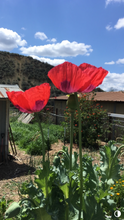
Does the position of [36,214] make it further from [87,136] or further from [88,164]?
[87,136]

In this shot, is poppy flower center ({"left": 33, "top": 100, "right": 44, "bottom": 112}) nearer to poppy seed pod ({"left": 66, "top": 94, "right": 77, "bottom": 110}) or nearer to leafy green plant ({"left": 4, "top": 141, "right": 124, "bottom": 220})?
poppy seed pod ({"left": 66, "top": 94, "right": 77, "bottom": 110})

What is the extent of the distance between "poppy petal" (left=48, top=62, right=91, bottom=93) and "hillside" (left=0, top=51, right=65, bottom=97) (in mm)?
34733

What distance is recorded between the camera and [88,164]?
A: 1.18 m

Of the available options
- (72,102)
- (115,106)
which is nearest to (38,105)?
(72,102)

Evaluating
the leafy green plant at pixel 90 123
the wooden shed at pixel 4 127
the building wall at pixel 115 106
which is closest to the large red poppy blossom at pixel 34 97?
the wooden shed at pixel 4 127

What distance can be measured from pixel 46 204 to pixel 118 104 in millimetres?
10435

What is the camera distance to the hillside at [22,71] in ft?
121

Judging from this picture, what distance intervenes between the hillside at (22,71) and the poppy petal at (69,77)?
114ft

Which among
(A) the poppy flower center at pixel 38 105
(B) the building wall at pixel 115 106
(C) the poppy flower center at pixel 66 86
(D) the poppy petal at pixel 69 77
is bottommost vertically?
(B) the building wall at pixel 115 106

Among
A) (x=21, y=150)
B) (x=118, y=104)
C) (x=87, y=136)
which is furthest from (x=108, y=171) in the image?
(x=118, y=104)

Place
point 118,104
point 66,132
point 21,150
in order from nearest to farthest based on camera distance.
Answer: point 21,150 → point 66,132 → point 118,104

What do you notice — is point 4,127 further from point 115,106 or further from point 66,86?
point 115,106

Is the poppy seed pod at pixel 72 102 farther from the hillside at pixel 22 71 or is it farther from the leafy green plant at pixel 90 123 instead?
the hillside at pixel 22 71

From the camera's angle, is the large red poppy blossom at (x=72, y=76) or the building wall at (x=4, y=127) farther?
the building wall at (x=4, y=127)
